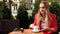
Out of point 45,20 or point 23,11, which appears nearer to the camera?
point 45,20

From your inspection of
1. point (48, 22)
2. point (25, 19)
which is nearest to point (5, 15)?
point (25, 19)

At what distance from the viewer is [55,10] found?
214 inches

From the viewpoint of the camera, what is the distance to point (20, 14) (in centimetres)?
539

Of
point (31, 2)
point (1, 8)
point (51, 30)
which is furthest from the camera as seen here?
point (31, 2)

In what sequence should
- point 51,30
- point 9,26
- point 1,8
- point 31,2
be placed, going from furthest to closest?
point 31,2, point 1,8, point 9,26, point 51,30

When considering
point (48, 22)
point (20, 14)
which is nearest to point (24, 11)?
point (20, 14)

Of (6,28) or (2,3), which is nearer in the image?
(6,28)

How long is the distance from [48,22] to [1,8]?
1842 millimetres

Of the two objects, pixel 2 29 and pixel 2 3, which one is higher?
pixel 2 3

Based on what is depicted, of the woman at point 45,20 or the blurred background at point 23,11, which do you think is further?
the blurred background at point 23,11

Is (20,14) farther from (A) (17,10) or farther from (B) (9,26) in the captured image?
(B) (9,26)

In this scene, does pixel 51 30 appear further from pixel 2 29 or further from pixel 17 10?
pixel 17 10

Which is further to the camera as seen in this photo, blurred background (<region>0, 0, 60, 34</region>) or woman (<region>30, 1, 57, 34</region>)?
blurred background (<region>0, 0, 60, 34</region>)

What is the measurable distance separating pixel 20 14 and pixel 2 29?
1116 mm
